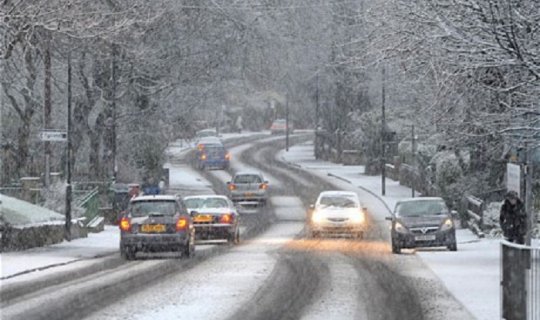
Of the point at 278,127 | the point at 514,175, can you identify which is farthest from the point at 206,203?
the point at 278,127

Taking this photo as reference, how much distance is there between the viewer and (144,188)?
181ft

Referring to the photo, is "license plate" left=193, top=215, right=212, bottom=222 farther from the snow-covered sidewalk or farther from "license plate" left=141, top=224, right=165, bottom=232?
"license plate" left=141, top=224, right=165, bottom=232

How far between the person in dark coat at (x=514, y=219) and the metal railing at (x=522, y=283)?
845 centimetres

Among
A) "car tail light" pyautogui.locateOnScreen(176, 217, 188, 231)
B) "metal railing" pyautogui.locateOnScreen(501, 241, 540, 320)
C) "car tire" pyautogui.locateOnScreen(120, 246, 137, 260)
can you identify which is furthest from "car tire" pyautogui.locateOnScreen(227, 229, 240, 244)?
"metal railing" pyautogui.locateOnScreen(501, 241, 540, 320)

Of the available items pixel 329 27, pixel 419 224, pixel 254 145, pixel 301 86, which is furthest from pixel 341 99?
pixel 419 224

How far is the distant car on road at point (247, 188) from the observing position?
5881 centimetres

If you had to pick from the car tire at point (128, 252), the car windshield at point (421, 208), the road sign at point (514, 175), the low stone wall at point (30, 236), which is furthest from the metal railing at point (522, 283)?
the low stone wall at point (30, 236)

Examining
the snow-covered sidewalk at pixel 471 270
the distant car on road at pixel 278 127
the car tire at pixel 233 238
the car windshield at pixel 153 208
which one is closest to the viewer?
the snow-covered sidewalk at pixel 471 270

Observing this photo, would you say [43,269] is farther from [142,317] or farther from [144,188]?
[144,188]

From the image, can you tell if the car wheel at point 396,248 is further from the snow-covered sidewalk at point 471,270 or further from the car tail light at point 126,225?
the car tail light at point 126,225

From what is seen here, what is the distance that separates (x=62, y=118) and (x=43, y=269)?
28650 mm

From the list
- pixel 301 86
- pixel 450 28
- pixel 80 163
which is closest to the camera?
pixel 450 28

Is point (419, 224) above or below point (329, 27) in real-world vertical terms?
below

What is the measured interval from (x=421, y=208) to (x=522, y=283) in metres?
18.9
